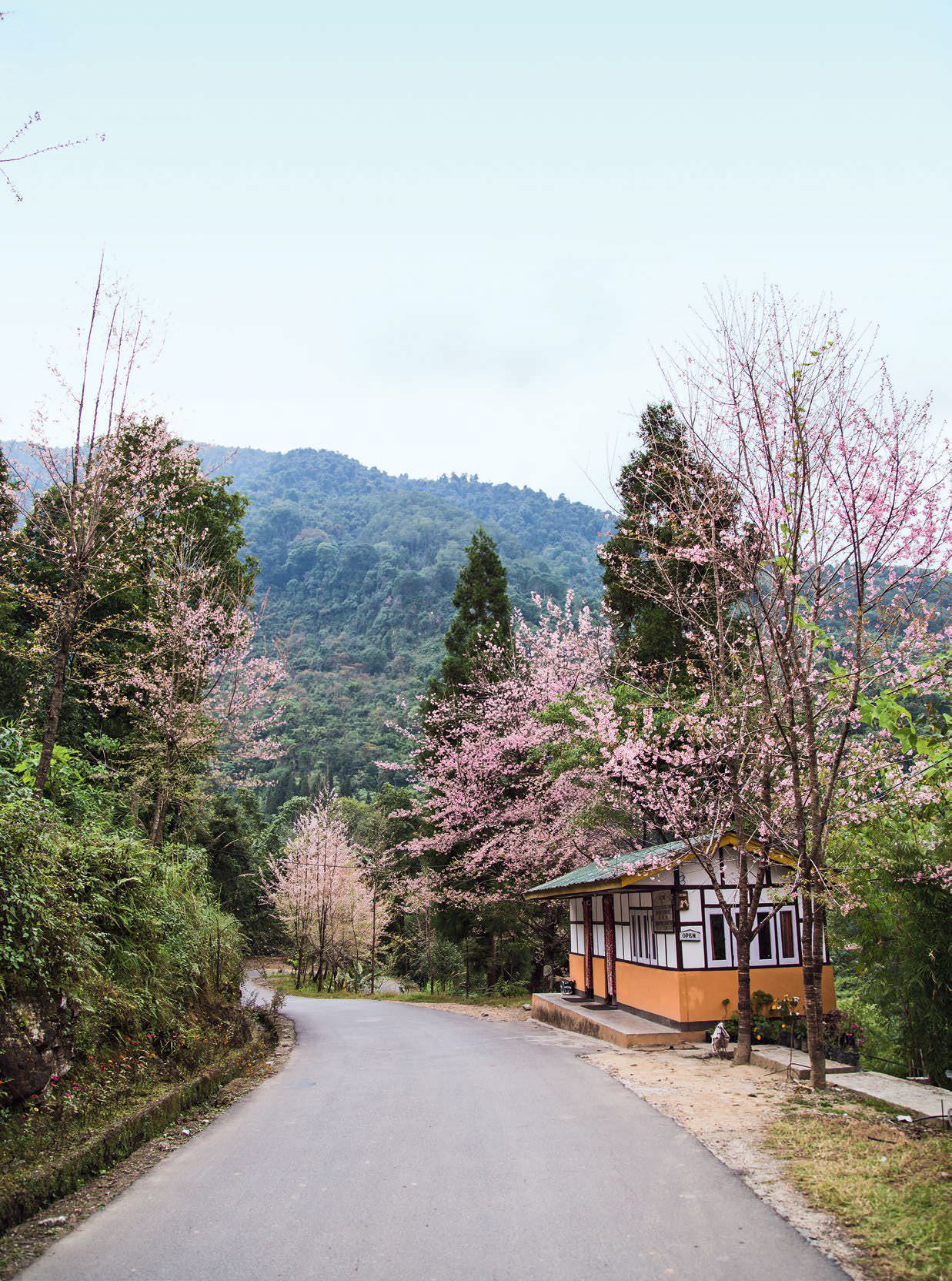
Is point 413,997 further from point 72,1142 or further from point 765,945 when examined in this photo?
point 72,1142

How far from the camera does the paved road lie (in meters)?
4.47

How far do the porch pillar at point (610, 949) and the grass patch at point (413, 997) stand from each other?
583cm

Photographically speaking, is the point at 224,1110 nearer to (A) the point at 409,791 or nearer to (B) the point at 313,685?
(A) the point at 409,791

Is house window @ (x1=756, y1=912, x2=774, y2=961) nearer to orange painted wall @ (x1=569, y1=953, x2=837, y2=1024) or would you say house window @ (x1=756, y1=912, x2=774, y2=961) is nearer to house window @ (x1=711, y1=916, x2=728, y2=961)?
orange painted wall @ (x1=569, y1=953, x2=837, y2=1024)

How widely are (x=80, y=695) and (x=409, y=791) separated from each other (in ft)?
101

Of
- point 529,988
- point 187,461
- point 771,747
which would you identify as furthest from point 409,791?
point 771,747

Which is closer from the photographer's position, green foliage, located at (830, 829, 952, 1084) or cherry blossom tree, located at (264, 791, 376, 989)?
green foliage, located at (830, 829, 952, 1084)

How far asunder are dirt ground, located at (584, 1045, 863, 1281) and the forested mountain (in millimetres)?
27322

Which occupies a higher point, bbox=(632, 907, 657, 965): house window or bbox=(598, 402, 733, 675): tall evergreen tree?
bbox=(598, 402, 733, 675): tall evergreen tree

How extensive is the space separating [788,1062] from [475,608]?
61.9 ft

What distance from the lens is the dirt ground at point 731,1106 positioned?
5.11 m

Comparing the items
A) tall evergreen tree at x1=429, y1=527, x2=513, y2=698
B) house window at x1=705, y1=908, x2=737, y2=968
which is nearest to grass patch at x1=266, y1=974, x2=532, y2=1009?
tall evergreen tree at x1=429, y1=527, x2=513, y2=698

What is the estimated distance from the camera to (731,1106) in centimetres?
848

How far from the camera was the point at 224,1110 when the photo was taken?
8750 millimetres
